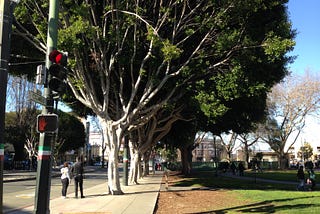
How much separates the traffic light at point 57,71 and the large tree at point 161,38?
Result: 5.65m

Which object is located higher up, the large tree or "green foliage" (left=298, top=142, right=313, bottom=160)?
the large tree

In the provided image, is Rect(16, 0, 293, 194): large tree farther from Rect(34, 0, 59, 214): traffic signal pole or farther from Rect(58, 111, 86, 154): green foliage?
Rect(58, 111, 86, 154): green foliage

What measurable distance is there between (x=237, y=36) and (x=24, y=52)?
10.8 meters

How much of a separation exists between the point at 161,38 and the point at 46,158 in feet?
28.5

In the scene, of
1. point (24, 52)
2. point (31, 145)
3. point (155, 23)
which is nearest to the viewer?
point (155, 23)

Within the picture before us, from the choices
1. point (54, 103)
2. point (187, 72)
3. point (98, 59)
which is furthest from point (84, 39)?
point (54, 103)

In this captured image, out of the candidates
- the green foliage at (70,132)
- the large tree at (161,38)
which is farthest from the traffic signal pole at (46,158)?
the green foliage at (70,132)

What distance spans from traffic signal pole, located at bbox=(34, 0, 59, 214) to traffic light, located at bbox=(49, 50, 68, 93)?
0.27 metres

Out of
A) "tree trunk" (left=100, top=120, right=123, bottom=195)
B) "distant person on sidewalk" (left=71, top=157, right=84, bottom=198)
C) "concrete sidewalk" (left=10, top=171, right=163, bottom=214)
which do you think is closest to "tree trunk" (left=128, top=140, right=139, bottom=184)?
"tree trunk" (left=100, top=120, right=123, bottom=195)

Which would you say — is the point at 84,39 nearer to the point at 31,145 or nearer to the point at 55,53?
the point at 55,53

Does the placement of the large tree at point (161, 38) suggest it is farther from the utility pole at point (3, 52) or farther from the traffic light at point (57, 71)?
the utility pole at point (3, 52)

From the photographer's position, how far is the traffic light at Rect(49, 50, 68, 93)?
9.75m

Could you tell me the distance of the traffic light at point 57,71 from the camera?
975 centimetres

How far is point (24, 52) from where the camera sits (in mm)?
21312
